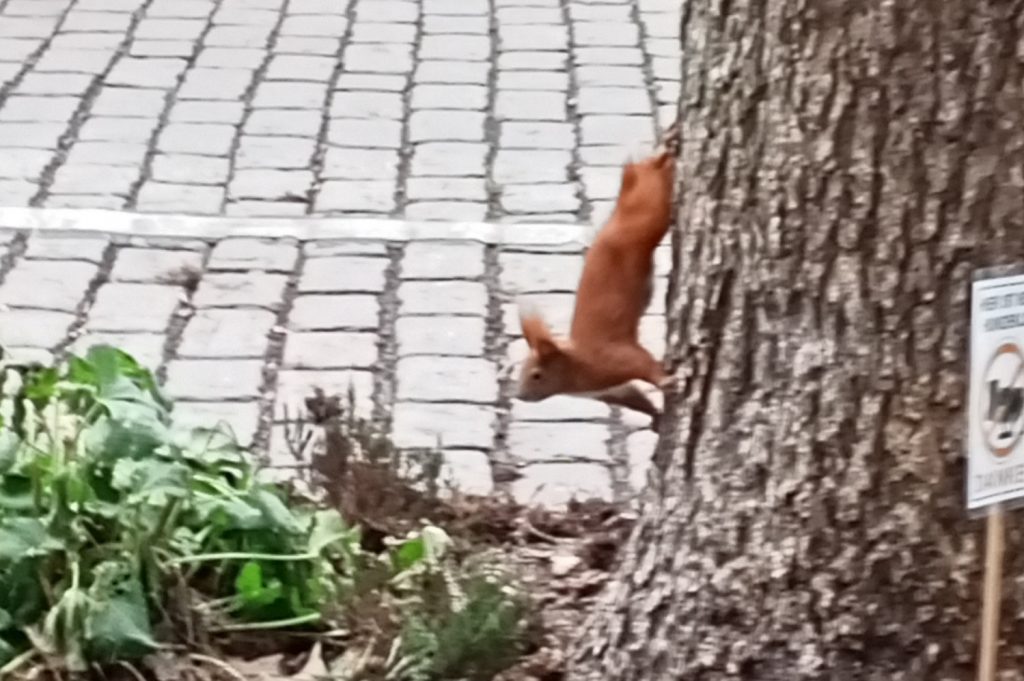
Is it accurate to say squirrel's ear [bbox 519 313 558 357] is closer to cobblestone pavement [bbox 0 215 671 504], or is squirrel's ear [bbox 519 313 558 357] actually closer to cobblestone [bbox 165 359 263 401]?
cobblestone pavement [bbox 0 215 671 504]

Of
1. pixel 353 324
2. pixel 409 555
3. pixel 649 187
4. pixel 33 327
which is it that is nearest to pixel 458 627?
pixel 409 555

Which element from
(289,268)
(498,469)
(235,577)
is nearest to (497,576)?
(235,577)

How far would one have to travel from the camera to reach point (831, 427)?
1.62m

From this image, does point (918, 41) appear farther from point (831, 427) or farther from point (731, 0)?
point (831, 427)

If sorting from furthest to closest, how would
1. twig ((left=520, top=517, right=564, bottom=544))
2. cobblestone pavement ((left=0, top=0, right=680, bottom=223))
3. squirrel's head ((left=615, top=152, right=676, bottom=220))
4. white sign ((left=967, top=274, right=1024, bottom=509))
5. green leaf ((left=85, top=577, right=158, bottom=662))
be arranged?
cobblestone pavement ((left=0, top=0, right=680, bottom=223))
twig ((left=520, top=517, right=564, bottom=544))
green leaf ((left=85, top=577, right=158, bottom=662))
squirrel's head ((left=615, top=152, right=676, bottom=220))
white sign ((left=967, top=274, right=1024, bottom=509))

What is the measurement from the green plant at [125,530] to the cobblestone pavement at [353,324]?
0.33 metres

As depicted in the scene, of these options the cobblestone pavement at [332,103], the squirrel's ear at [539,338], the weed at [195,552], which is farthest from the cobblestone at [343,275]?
the squirrel's ear at [539,338]

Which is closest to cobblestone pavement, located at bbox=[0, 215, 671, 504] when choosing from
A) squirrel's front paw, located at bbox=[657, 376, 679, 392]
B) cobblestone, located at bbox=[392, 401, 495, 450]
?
cobblestone, located at bbox=[392, 401, 495, 450]

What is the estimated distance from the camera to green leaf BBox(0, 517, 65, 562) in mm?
2072

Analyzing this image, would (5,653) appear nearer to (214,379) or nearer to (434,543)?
(434,543)

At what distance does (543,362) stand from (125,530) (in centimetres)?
65

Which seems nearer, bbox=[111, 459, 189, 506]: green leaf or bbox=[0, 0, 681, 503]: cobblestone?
bbox=[111, 459, 189, 506]: green leaf

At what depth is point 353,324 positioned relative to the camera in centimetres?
330

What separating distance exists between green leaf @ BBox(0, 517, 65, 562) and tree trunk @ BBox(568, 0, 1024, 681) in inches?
32.8
